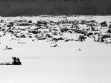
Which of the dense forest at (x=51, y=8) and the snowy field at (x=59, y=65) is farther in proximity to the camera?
the dense forest at (x=51, y=8)

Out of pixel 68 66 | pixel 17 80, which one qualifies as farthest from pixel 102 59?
pixel 17 80

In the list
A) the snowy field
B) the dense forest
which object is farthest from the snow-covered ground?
the dense forest

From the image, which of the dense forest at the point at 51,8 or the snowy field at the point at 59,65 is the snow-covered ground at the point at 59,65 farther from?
the dense forest at the point at 51,8

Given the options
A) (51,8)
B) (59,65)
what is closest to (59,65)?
(59,65)

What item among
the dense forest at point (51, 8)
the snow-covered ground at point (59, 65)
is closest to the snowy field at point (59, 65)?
the snow-covered ground at point (59, 65)

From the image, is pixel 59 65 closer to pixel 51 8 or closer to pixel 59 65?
pixel 59 65

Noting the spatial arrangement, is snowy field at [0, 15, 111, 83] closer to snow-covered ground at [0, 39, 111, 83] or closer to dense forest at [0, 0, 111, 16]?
snow-covered ground at [0, 39, 111, 83]

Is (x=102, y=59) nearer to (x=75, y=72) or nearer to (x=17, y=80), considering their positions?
A: (x=75, y=72)
